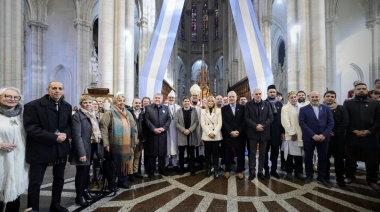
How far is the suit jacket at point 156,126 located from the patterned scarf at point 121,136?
678mm

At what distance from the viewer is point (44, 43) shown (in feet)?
41.3

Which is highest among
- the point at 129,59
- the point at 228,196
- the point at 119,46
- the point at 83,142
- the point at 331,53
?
the point at 331,53

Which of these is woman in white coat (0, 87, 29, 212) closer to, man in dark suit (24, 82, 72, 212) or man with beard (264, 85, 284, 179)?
man in dark suit (24, 82, 72, 212)

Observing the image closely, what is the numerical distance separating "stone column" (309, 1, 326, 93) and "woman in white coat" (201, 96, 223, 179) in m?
3.90

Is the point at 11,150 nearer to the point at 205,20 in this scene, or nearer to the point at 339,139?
the point at 339,139

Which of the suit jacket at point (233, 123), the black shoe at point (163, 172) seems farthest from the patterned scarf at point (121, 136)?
the suit jacket at point (233, 123)

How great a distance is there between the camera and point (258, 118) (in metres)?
3.92

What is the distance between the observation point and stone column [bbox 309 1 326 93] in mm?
6336

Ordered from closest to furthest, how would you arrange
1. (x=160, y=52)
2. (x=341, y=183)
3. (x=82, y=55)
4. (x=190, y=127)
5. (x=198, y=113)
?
1. (x=341, y=183)
2. (x=190, y=127)
3. (x=198, y=113)
4. (x=160, y=52)
5. (x=82, y=55)

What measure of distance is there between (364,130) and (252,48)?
361 cm

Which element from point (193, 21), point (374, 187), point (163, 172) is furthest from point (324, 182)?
point (193, 21)

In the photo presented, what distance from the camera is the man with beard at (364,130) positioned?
11.1ft

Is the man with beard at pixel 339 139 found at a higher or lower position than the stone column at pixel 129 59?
lower

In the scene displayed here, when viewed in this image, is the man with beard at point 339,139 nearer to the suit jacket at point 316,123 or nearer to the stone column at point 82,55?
the suit jacket at point 316,123
